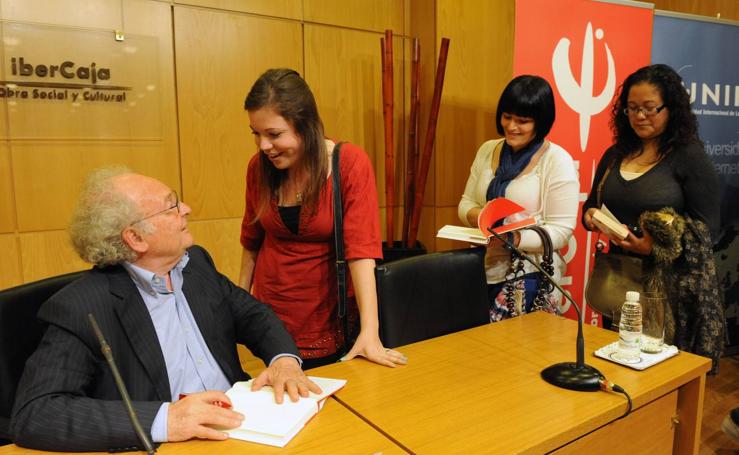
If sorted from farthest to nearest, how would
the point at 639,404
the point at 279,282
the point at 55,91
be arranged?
the point at 55,91, the point at 279,282, the point at 639,404

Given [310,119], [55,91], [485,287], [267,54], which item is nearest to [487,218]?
[485,287]

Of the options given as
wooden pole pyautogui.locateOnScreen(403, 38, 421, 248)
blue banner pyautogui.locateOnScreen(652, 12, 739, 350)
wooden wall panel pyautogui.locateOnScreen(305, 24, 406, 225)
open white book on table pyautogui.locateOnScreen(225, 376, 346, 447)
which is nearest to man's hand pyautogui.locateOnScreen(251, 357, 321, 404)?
open white book on table pyautogui.locateOnScreen(225, 376, 346, 447)

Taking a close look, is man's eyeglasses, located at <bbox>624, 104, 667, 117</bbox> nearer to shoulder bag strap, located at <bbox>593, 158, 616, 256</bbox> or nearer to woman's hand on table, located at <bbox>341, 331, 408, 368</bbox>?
shoulder bag strap, located at <bbox>593, 158, 616, 256</bbox>

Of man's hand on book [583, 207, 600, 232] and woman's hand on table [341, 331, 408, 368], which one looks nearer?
woman's hand on table [341, 331, 408, 368]

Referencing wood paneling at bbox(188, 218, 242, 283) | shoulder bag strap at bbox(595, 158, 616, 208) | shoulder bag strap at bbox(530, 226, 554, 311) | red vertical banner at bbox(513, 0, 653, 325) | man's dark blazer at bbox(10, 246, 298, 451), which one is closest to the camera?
man's dark blazer at bbox(10, 246, 298, 451)

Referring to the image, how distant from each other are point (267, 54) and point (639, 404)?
8.64 ft

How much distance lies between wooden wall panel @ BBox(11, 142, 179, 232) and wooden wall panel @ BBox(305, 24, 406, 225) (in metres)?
1.16

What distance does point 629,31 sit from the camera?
10.0 feet

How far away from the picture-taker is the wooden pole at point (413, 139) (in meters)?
3.25

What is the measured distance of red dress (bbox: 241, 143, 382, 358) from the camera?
5.50 ft

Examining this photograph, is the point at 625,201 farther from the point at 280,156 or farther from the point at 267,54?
the point at 267,54

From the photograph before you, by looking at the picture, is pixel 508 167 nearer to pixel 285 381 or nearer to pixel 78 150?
pixel 285 381

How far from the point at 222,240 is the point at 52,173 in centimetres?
92

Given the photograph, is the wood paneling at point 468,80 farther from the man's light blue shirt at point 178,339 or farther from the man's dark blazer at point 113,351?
the man's light blue shirt at point 178,339
